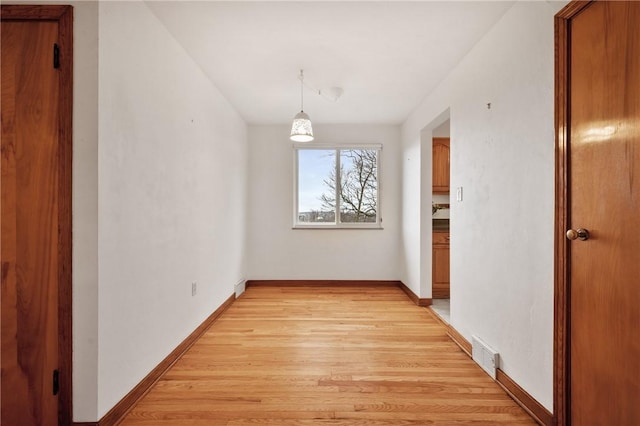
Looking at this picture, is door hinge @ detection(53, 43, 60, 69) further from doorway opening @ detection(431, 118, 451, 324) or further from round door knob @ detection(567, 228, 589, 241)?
doorway opening @ detection(431, 118, 451, 324)

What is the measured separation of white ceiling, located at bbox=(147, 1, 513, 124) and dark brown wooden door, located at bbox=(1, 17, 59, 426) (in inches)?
33.5

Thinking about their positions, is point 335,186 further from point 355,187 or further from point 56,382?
point 56,382

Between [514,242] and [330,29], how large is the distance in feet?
6.33

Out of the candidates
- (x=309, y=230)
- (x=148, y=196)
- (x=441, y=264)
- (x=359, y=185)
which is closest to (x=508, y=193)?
(x=148, y=196)

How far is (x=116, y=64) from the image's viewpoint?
1842 mm

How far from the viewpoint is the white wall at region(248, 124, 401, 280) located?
521 centimetres

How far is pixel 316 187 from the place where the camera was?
5.34 metres

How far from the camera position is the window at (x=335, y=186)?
530 cm

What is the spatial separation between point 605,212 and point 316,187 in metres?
4.11

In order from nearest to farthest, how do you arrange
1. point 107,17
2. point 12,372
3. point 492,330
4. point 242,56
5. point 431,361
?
point 12,372 < point 107,17 < point 492,330 < point 431,361 < point 242,56

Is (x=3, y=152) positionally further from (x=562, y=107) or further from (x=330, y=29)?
(x=562, y=107)

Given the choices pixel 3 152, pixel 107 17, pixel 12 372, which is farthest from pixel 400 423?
pixel 107 17

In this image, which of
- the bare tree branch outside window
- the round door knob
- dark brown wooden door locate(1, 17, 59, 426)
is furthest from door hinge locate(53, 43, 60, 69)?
the bare tree branch outside window

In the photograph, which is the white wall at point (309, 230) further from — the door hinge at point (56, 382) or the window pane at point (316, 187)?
the door hinge at point (56, 382)
